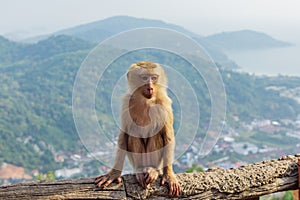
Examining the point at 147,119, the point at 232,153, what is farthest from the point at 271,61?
the point at 147,119

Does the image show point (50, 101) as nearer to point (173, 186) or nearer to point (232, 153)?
point (232, 153)

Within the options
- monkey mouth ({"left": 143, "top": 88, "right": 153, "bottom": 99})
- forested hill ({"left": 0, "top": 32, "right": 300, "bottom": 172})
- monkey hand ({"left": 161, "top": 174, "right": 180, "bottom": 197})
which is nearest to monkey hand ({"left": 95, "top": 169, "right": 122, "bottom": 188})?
monkey hand ({"left": 161, "top": 174, "right": 180, "bottom": 197})

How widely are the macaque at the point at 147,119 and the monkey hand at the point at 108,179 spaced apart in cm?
16

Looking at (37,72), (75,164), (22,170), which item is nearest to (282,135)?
(75,164)

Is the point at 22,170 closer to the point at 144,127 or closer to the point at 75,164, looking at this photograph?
the point at 75,164

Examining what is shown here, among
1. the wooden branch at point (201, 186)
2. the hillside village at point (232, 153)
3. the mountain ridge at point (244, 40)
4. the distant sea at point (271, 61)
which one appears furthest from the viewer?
the distant sea at point (271, 61)

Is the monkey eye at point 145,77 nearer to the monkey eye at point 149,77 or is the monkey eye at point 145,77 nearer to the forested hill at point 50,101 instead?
the monkey eye at point 149,77

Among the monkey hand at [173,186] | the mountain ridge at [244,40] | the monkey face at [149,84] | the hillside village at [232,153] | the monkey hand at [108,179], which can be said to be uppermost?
the mountain ridge at [244,40]

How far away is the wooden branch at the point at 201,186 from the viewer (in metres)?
2.29

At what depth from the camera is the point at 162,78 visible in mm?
2838

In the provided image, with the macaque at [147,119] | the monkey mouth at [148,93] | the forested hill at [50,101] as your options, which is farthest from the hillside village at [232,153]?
the monkey mouth at [148,93]

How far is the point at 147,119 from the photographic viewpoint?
287 centimetres

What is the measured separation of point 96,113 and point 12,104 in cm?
3282

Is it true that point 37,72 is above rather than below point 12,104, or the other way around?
above
